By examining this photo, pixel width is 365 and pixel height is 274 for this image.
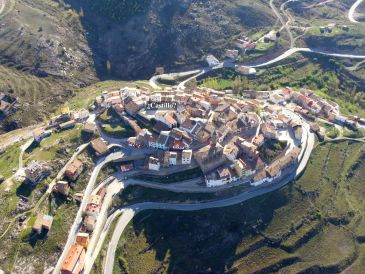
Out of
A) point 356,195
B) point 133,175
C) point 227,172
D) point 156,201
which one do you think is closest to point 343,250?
point 356,195

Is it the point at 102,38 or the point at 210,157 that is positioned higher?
the point at 102,38

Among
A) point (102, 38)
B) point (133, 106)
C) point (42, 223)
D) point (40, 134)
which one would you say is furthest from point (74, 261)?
point (102, 38)

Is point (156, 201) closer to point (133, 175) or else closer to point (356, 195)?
point (133, 175)

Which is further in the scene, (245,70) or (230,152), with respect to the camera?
(245,70)

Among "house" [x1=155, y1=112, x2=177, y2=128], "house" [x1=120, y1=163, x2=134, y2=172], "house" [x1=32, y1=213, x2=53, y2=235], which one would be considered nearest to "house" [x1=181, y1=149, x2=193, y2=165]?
"house" [x1=155, y1=112, x2=177, y2=128]

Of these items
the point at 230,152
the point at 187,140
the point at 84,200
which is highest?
the point at 187,140

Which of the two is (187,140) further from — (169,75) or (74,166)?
(169,75)
